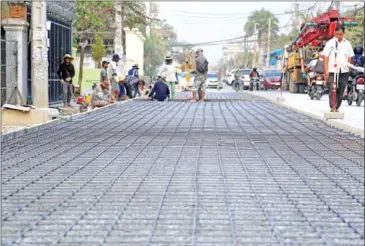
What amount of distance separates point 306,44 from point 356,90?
844 cm

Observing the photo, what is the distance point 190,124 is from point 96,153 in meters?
3.44

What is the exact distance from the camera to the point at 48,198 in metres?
4.03

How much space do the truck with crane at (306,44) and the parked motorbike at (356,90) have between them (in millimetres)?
3239

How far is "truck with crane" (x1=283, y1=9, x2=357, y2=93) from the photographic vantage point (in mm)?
21156

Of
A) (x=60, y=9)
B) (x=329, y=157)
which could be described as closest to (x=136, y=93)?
(x=60, y=9)

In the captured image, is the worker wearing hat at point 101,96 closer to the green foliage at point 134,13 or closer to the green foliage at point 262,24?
the green foliage at point 134,13

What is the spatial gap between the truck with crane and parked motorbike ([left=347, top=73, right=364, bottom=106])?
3.24 metres

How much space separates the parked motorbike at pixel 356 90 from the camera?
15.6 metres

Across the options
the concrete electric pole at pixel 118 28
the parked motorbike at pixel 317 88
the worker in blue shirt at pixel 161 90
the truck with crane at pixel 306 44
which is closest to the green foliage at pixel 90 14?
the concrete electric pole at pixel 118 28

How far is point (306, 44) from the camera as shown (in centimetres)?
2391

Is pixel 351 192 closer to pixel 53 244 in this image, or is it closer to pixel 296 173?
pixel 296 173

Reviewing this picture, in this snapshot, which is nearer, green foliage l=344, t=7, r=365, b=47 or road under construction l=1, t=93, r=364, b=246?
road under construction l=1, t=93, r=364, b=246

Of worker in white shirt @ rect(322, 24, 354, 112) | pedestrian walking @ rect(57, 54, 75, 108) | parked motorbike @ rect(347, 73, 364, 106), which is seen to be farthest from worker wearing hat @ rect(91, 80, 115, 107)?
parked motorbike @ rect(347, 73, 364, 106)

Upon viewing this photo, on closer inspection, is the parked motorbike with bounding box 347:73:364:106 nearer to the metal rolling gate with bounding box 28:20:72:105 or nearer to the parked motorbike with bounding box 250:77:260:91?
the metal rolling gate with bounding box 28:20:72:105
